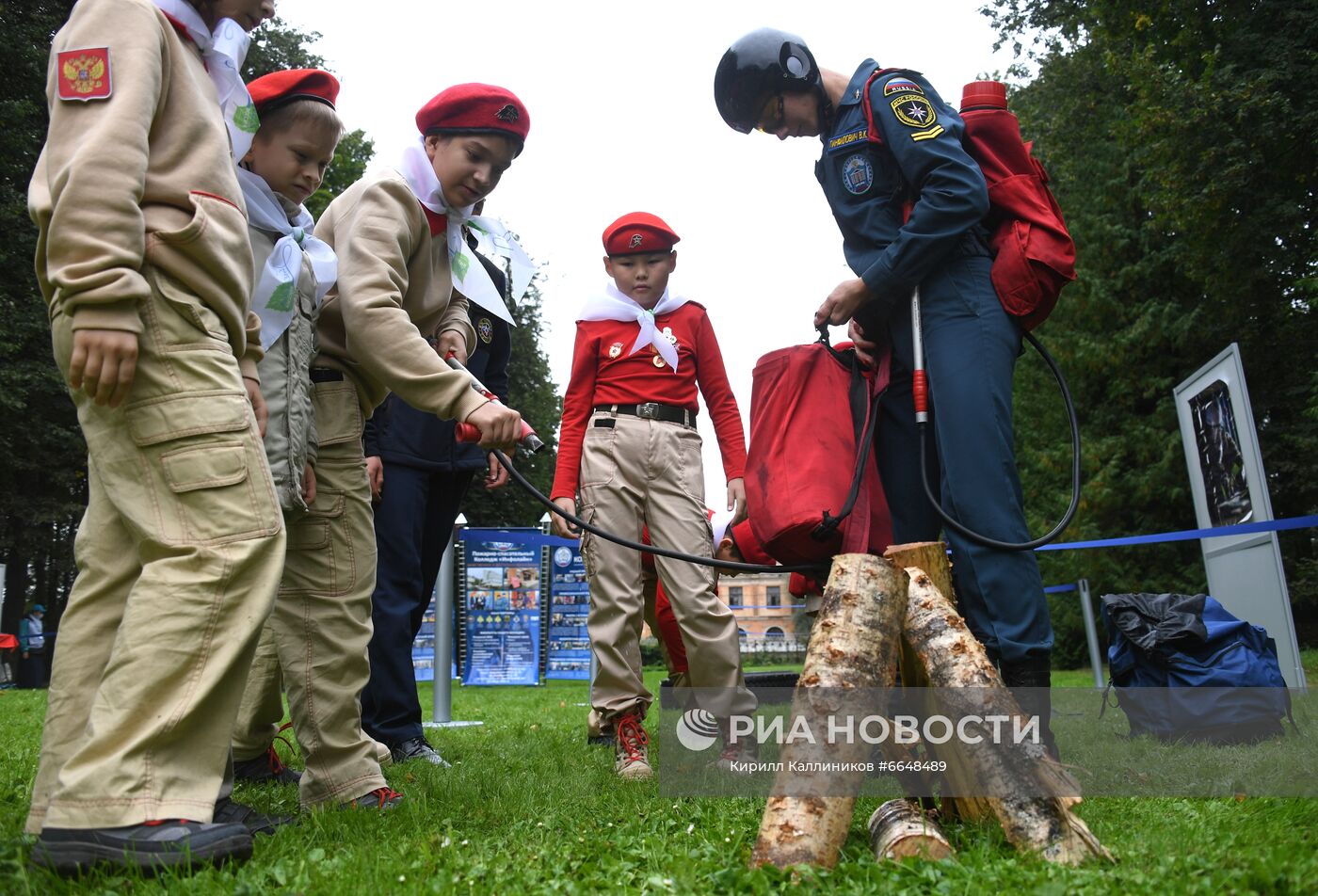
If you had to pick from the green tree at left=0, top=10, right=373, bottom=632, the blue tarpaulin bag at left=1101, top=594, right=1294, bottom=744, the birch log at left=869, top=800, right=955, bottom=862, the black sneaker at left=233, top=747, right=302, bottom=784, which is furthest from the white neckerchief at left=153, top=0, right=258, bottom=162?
the green tree at left=0, top=10, right=373, bottom=632

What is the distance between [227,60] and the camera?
247cm

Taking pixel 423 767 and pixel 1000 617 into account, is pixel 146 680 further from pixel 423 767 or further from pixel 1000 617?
pixel 1000 617

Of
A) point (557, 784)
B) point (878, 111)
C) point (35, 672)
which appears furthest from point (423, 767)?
point (35, 672)

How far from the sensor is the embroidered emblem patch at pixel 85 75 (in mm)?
2117

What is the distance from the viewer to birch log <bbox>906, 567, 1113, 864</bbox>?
6.81ft

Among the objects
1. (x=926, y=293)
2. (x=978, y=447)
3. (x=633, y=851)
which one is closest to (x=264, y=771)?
(x=633, y=851)

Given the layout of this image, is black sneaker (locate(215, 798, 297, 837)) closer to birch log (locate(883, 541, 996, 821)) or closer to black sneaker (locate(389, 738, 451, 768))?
black sneaker (locate(389, 738, 451, 768))

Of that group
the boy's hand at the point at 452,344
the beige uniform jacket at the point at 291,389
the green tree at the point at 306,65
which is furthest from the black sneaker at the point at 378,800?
the green tree at the point at 306,65

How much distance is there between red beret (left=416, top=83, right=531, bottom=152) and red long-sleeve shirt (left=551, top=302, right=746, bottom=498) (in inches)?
50.7

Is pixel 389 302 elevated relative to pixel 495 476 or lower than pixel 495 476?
elevated

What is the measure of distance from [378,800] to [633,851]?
95 cm

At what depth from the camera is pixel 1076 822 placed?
209 centimetres

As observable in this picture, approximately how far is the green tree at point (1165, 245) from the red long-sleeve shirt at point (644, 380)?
461 inches

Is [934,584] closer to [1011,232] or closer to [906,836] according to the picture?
[906,836]
